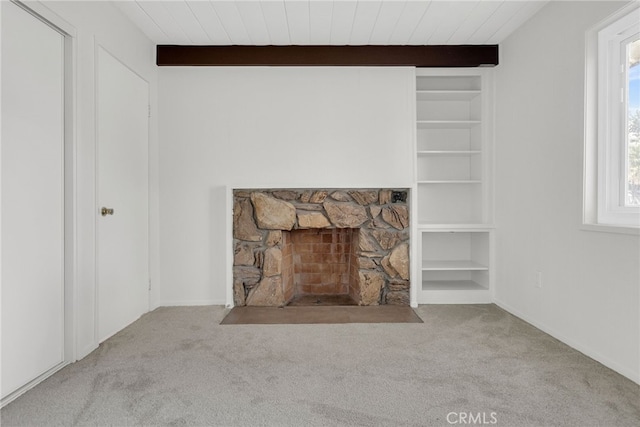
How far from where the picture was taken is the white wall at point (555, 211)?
2168mm

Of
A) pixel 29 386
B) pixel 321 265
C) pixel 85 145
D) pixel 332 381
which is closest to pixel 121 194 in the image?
pixel 85 145

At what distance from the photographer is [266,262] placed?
3.49 metres

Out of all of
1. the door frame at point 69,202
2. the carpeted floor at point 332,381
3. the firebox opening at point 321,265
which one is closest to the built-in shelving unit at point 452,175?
the firebox opening at point 321,265

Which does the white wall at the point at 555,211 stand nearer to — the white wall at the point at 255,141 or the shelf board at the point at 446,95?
the shelf board at the point at 446,95

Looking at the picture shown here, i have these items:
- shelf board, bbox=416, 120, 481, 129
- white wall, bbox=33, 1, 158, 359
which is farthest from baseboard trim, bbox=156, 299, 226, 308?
shelf board, bbox=416, 120, 481, 129

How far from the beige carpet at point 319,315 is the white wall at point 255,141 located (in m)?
0.52

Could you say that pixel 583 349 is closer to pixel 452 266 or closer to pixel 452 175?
pixel 452 266

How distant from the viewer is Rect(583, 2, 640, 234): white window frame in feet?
7.48

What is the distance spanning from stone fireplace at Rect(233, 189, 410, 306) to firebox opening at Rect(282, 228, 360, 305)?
11.1 inches

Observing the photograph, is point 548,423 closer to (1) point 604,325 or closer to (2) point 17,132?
(1) point 604,325

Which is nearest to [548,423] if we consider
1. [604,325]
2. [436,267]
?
[604,325]

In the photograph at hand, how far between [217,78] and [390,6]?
1.66 meters

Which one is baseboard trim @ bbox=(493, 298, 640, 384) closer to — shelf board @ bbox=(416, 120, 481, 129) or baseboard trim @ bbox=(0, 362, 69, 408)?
shelf board @ bbox=(416, 120, 481, 129)

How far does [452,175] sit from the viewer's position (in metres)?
3.92
